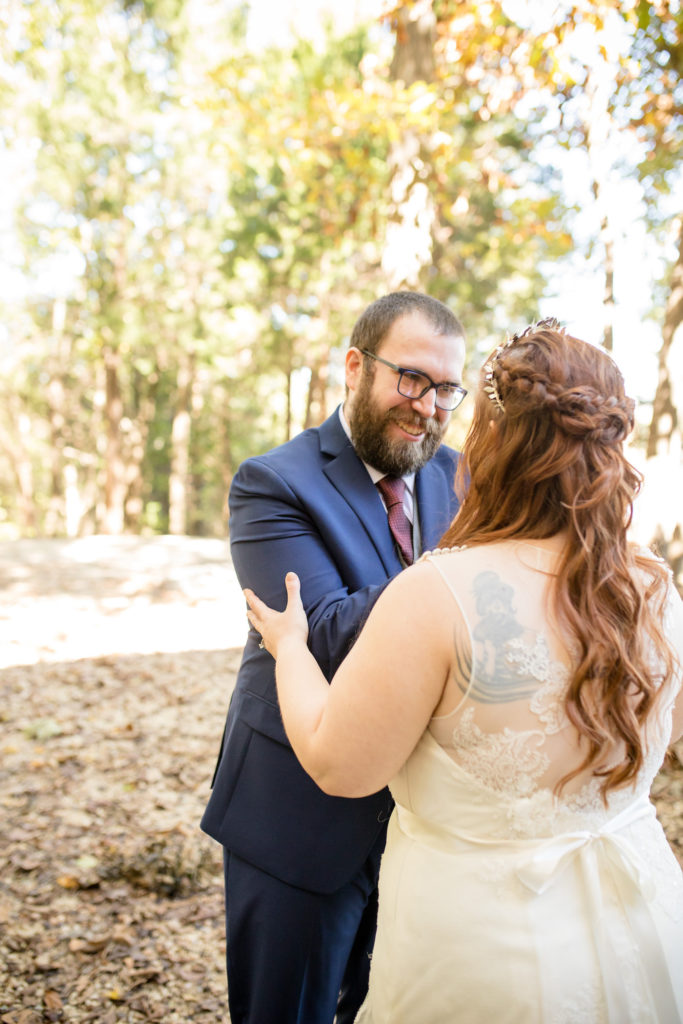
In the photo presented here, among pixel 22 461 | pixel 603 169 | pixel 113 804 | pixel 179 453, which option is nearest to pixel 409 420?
pixel 113 804

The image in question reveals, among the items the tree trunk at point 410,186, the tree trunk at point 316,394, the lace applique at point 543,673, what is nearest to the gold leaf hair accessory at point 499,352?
the lace applique at point 543,673

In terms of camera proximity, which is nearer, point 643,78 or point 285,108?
point 643,78

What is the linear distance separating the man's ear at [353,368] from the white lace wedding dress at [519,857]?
1093 millimetres

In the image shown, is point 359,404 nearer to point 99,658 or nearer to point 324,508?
point 324,508

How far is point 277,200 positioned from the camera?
1617cm

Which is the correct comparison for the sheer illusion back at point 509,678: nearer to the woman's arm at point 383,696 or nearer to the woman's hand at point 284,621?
the woman's arm at point 383,696

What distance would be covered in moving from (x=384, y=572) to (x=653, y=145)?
6.57m

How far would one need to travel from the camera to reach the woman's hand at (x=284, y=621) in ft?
5.40

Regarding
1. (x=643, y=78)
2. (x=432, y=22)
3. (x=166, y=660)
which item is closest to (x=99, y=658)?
(x=166, y=660)

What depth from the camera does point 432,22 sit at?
5.64 metres

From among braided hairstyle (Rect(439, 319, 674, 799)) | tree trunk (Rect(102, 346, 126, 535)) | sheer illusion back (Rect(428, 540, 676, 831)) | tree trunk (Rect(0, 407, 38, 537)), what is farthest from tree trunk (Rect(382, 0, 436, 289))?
tree trunk (Rect(0, 407, 38, 537))

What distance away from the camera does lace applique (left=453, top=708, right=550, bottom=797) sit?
130 cm

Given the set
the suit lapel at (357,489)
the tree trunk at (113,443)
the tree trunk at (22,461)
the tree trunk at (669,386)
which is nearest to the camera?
the suit lapel at (357,489)

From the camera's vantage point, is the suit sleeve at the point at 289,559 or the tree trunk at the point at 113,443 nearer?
the suit sleeve at the point at 289,559
